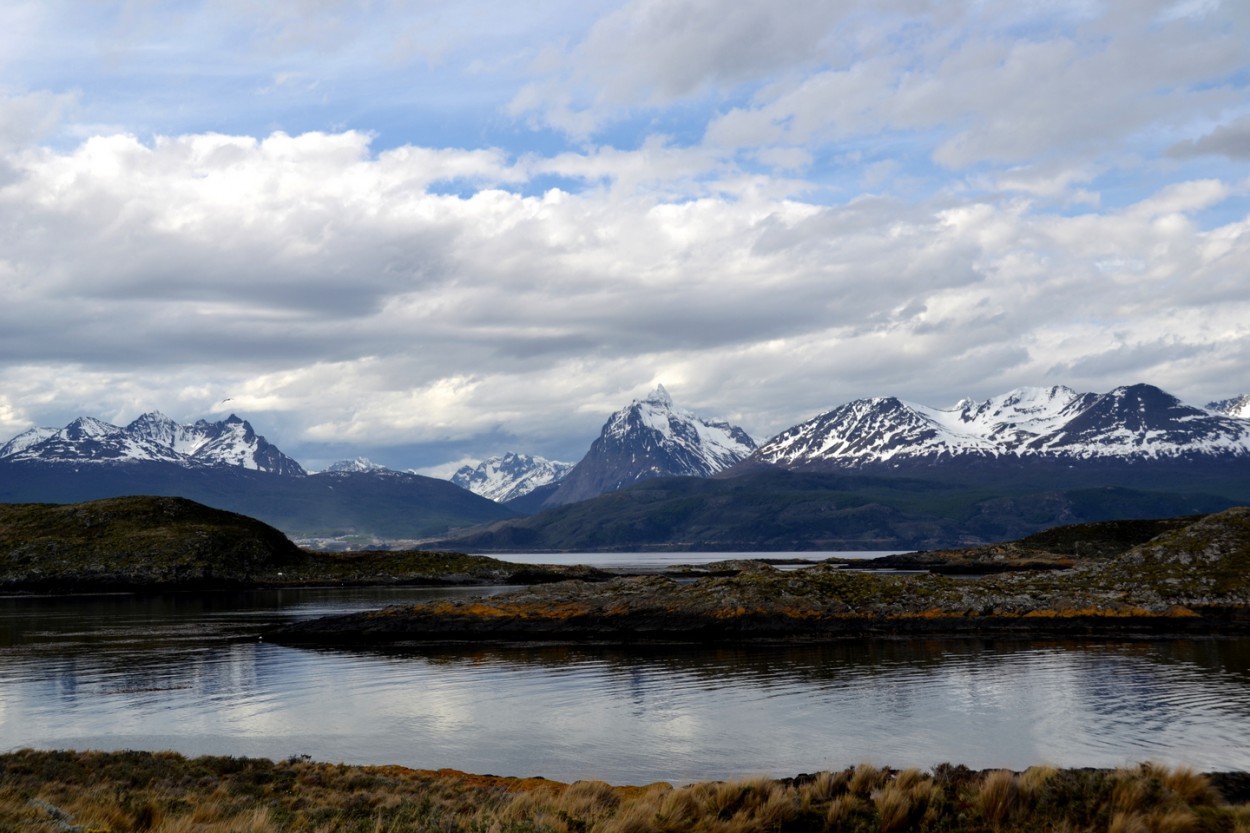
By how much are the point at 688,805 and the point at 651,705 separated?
75.9ft

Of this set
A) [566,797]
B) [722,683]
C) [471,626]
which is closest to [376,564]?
[471,626]

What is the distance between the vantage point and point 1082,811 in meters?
18.0

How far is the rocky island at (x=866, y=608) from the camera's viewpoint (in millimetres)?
68125

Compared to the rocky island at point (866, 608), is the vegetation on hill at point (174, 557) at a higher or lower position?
higher

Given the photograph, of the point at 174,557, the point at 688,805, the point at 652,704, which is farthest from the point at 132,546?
the point at 688,805

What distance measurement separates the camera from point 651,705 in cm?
4175

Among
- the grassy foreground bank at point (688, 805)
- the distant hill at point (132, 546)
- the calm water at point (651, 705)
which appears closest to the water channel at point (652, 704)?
the calm water at point (651, 705)

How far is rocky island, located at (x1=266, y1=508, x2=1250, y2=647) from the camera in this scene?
68125mm

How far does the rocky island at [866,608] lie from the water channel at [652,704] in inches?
249

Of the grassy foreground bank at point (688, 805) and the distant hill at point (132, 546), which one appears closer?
the grassy foreground bank at point (688, 805)

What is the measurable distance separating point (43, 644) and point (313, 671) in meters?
25.5

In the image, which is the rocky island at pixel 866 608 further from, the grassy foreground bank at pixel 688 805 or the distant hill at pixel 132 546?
the distant hill at pixel 132 546

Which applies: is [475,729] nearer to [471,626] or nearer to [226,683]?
[226,683]

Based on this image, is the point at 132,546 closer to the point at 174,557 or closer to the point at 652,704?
the point at 174,557
